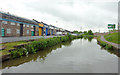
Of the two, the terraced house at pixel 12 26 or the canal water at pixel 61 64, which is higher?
the terraced house at pixel 12 26

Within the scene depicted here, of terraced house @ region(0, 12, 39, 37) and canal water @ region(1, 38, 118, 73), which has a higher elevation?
terraced house @ region(0, 12, 39, 37)

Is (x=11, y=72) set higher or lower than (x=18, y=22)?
lower

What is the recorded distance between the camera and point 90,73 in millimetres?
4891

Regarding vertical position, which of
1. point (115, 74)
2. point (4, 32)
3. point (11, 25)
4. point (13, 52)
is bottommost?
point (115, 74)

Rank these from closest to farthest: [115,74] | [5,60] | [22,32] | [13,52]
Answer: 1. [115,74]
2. [5,60]
3. [13,52]
4. [22,32]

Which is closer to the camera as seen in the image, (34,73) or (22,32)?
(34,73)

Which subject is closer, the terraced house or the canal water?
the canal water

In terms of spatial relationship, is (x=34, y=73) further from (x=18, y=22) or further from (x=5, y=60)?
(x=18, y=22)

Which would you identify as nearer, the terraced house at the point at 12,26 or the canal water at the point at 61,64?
the canal water at the point at 61,64

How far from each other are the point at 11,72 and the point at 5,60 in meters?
2.11

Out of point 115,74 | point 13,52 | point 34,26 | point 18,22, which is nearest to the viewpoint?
point 115,74

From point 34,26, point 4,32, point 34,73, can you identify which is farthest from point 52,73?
point 34,26

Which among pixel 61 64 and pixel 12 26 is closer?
pixel 61 64

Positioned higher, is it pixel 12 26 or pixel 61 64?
pixel 12 26
